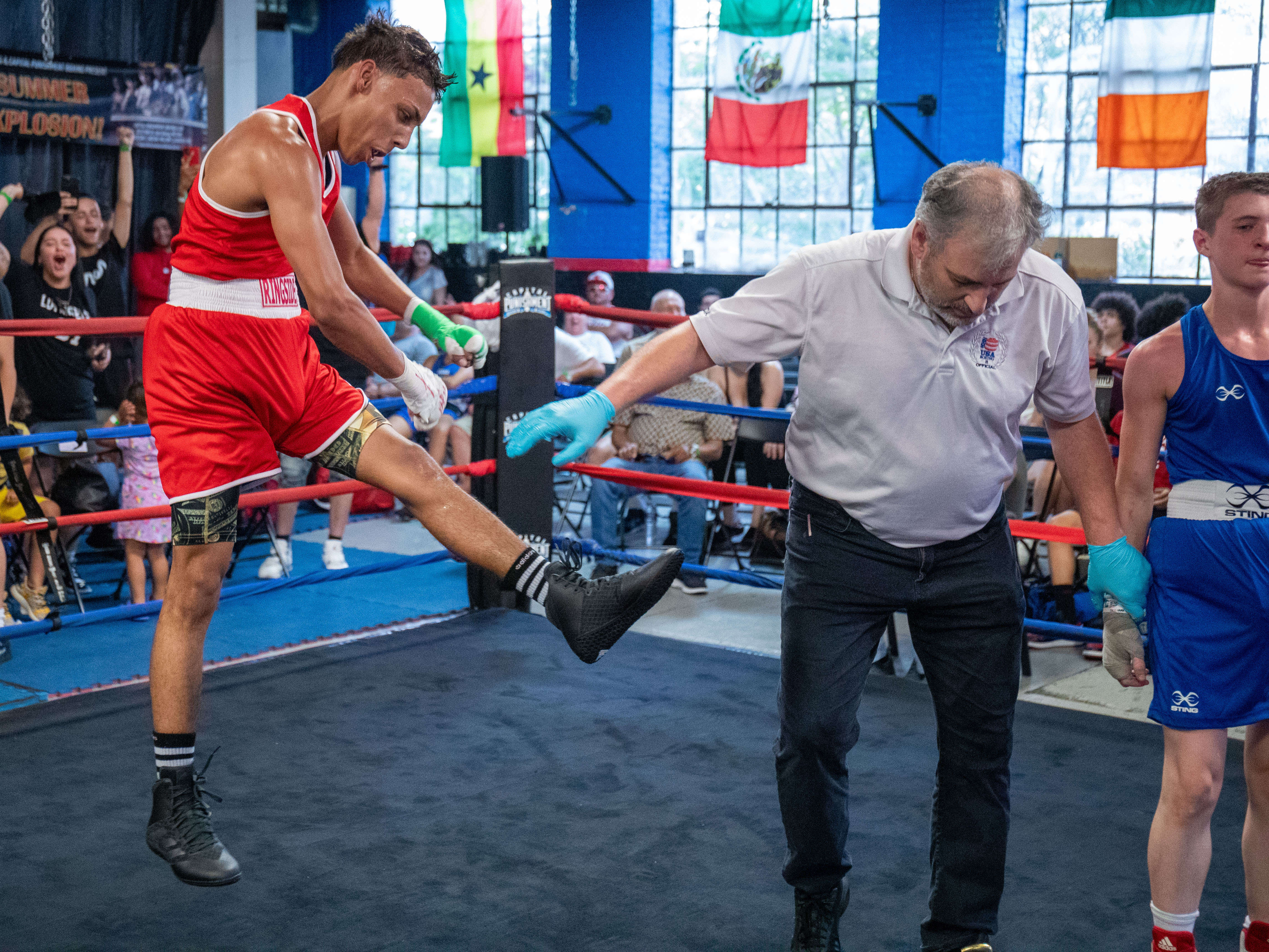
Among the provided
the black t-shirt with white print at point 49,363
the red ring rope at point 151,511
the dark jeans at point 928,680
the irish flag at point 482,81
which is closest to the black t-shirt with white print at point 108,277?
the black t-shirt with white print at point 49,363

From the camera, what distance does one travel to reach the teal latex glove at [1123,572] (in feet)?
6.58

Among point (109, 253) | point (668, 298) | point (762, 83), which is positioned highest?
point (762, 83)

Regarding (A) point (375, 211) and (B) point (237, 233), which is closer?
(B) point (237, 233)

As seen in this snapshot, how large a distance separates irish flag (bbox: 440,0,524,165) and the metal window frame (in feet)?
13.1

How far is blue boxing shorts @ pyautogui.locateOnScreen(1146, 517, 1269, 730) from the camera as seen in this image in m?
1.91

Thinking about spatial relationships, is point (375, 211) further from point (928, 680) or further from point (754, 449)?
point (928, 680)

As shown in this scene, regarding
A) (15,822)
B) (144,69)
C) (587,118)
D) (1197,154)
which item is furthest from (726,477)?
(587,118)

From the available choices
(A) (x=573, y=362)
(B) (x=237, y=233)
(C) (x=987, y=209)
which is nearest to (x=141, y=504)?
(A) (x=573, y=362)

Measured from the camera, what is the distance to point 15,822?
8.36 feet

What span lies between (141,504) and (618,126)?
773 centimetres

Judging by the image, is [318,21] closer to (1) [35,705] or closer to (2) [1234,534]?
(1) [35,705]

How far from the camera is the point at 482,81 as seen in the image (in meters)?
10.0

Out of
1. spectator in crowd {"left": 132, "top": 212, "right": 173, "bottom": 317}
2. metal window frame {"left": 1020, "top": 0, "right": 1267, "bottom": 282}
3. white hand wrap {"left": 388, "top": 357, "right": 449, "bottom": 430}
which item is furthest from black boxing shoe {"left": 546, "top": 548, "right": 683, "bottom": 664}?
metal window frame {"left": 1020, "top": 0, "right": 1267, "bottom": 282}

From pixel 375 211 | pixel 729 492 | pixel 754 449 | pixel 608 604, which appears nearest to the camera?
pixel 608 604
